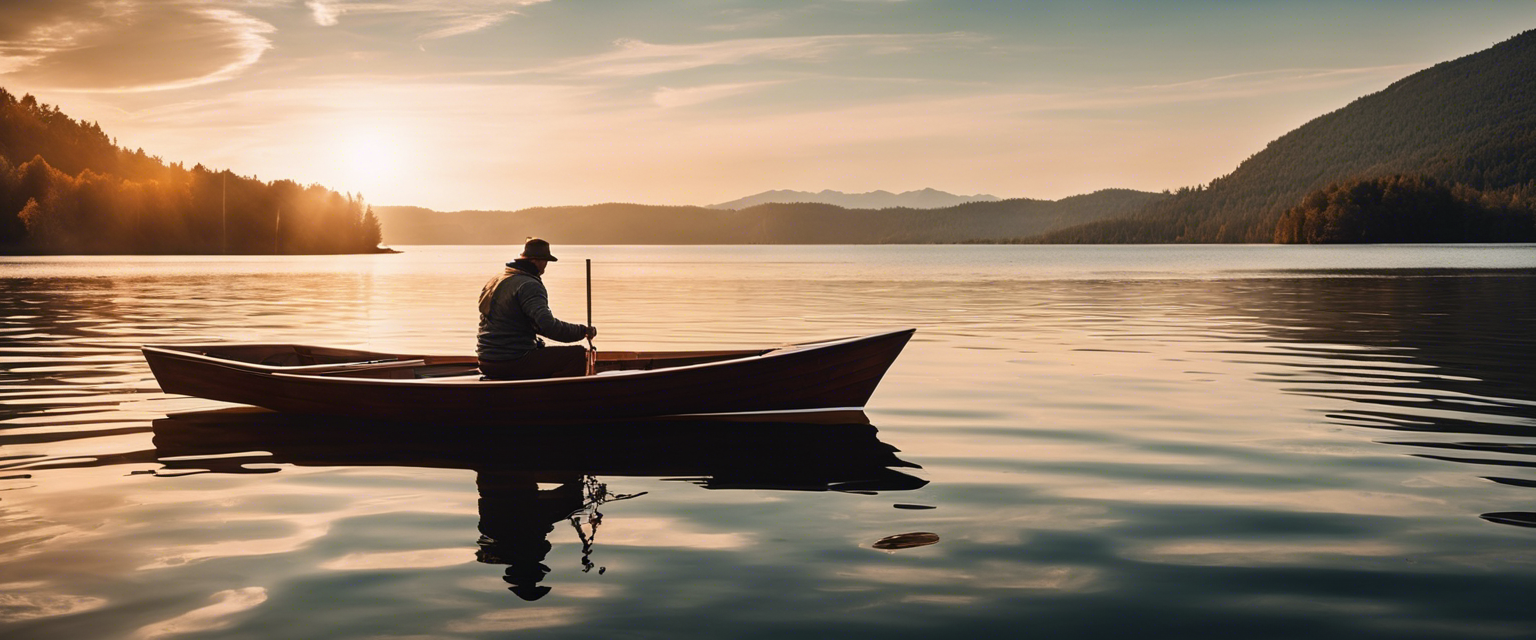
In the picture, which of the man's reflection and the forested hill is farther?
the forested hill

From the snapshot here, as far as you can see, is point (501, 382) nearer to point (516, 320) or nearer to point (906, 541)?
point (516, 320)

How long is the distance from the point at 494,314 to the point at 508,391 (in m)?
1.10

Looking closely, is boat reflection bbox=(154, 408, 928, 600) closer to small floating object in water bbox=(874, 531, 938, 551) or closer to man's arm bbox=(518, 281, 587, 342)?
man's arm bbox=(518, 281, 587, 342)

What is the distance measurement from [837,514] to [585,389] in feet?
16.3

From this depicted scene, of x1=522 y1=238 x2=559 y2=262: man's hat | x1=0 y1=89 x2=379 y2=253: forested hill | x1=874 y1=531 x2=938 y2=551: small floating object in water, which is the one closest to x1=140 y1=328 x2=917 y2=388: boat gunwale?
x1=522 y1=238 x2=559 y2=262: man's hat

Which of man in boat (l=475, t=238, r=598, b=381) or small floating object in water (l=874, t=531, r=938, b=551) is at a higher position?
man in boat (l=475, t=238, r=598, b=381)

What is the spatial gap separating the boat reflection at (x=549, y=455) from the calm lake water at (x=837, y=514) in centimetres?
6

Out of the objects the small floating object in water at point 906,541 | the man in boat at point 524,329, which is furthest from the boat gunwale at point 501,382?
the small floating object in water at point 906,541

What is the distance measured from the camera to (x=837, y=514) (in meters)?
9.34

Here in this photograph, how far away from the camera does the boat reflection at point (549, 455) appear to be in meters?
9.66

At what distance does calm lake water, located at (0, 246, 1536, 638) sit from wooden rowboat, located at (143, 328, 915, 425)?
0.32 meters

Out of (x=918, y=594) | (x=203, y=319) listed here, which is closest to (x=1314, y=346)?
(x=918, y=594)

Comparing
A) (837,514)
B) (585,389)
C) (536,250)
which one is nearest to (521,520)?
(837,514)

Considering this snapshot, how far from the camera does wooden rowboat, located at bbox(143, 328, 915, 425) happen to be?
44.0 ft
